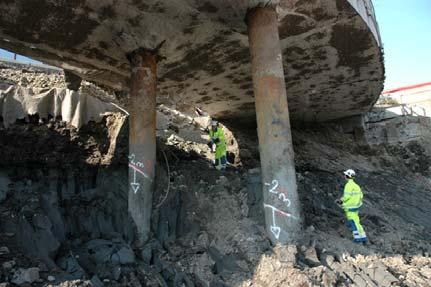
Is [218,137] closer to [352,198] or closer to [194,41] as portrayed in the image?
[194,41]

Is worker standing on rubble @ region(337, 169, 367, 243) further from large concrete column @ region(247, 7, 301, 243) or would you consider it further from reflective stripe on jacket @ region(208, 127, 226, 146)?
reflective stripe on jacket @ region(208, 127, 226, 146)

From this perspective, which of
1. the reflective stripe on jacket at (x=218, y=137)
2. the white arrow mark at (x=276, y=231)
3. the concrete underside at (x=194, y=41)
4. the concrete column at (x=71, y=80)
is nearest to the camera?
the white arrow mark at (x=276, y=231)

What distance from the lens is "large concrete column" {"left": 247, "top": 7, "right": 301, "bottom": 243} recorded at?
7.50 meters

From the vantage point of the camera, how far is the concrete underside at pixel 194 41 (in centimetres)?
872

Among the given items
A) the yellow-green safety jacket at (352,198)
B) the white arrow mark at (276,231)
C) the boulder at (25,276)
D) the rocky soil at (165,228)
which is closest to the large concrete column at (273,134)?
the white arrow mark at (276,231)

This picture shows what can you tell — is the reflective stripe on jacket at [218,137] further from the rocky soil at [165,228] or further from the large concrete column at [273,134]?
the large concrete column at [273,134]

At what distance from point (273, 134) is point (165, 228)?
112 inches

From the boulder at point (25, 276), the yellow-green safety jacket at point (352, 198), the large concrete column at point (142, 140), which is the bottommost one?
the boulder at point (25, 276)

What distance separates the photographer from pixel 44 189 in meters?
7.96

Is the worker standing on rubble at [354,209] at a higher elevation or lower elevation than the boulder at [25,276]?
higher

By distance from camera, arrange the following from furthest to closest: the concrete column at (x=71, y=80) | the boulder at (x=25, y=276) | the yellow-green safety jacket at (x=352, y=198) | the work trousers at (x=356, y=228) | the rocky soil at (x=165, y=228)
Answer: the concrete column at (x=71, y=80), the yellow-green safety jacket at (x=352, y=198), the work trousers at (x=356, y=228), the rocky soil at (x=165, y=228), the boulder at (x=25, y=276)

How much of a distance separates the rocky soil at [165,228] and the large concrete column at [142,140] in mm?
270

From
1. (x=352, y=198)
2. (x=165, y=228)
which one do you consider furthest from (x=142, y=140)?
(x=352, y=198)

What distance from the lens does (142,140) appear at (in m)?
8.96
